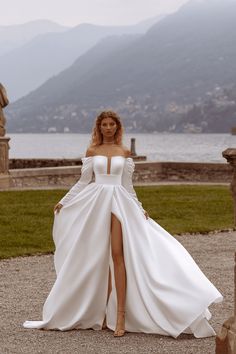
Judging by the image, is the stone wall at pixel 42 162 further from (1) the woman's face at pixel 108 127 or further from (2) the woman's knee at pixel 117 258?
(2) the woman's knee at pixel 117 258

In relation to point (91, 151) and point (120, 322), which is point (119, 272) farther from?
point (91, 151)

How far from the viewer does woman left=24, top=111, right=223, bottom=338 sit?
22.2 feet

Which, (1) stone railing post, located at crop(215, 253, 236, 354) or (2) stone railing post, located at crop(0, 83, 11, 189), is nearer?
(1) stone railing post, located at crop(215, 253, 236, 354)

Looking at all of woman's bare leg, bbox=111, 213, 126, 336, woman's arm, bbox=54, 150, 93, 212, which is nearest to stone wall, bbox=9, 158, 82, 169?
woman's arm, bbox=54, 150, 93, 212

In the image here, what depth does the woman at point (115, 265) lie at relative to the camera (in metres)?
6.77

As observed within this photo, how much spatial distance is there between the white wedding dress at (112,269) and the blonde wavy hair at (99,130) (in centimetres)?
15

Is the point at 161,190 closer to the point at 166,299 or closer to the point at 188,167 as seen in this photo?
the point at 188,167

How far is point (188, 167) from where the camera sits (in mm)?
28250

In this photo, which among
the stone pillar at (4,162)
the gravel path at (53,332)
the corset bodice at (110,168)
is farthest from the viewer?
the stone pillar at (4,162)

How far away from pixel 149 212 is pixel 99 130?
10.0 m

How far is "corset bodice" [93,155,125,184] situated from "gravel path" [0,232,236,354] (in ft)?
4.15

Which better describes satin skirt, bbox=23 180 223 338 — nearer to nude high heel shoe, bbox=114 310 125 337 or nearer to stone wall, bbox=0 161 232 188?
nude high heel shoe, bbox=114 310 125 337

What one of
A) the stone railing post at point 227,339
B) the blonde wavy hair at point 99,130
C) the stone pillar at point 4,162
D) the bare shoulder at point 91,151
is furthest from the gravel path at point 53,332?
the stone pillar at point 4,162

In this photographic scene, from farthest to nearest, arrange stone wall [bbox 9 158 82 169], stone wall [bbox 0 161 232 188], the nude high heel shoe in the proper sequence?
stone wall [bbox 9 158 82 169], stone wall [bbox 0 161 232 188], the nude high heel shoe
